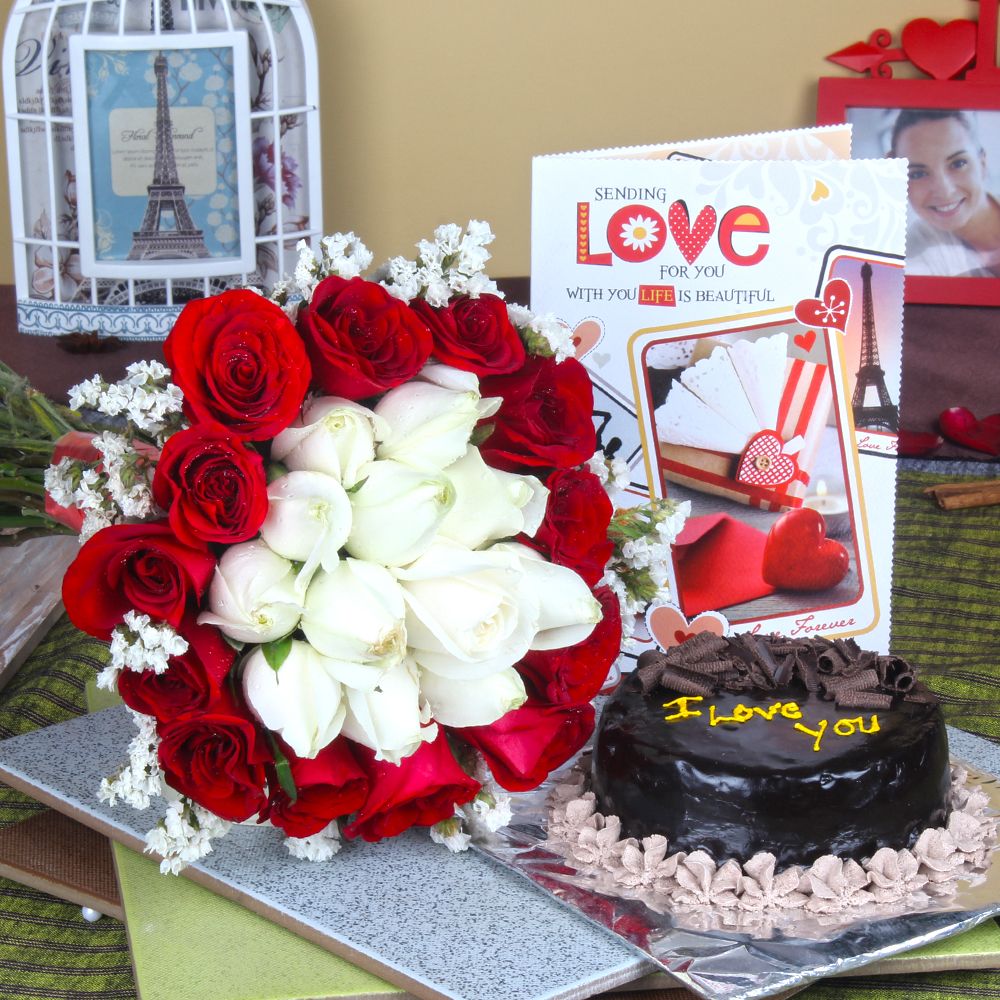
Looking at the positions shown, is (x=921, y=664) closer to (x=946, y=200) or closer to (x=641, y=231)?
(x=641, y=231)

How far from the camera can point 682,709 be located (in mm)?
751

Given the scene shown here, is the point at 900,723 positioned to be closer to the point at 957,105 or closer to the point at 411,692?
the point at 411,692

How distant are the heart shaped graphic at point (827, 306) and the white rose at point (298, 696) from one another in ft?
1.52

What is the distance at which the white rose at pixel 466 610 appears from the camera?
646 millimetres

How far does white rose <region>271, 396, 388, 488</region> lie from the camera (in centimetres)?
65

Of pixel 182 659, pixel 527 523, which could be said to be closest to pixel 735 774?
pixel 527 523

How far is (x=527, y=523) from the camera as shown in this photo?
702 mm

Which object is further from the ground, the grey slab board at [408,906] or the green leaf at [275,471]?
the green leaf at [275,471]

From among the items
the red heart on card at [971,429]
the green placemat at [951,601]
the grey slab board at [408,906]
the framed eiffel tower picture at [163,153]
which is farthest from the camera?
the framed eiffel tower picture at [163,153]

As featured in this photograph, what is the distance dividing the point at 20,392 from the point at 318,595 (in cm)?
43

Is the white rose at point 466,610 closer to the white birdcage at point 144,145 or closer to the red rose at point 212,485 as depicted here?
the red rose at point 212,485

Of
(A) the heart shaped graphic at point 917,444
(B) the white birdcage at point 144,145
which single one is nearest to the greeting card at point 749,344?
(A) the heart shaped graphic at point 917,444

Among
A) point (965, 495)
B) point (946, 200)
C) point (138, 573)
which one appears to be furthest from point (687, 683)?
point (946, 200)

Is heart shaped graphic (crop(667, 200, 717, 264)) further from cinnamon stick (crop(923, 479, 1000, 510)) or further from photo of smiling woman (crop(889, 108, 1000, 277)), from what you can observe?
photo of smiling woman (crop(889, 108, 1000, 277))
